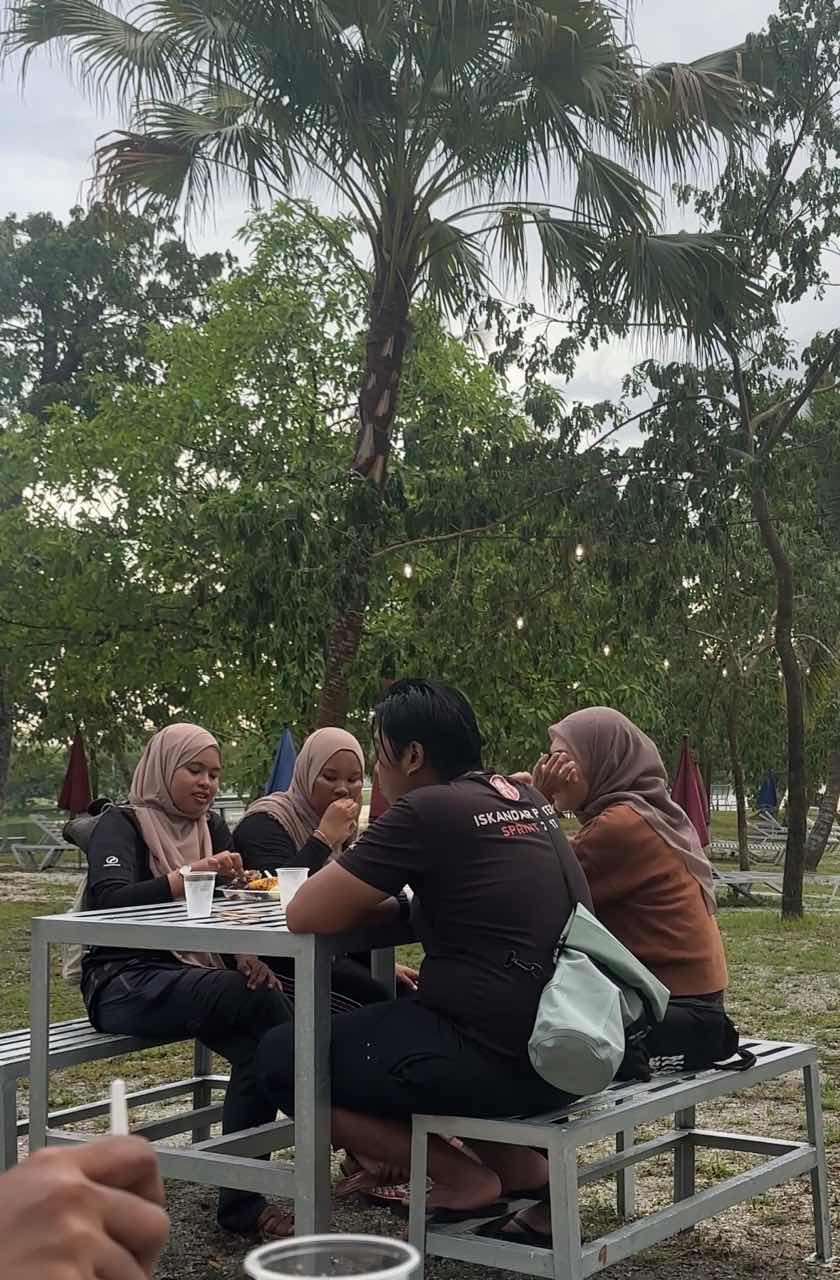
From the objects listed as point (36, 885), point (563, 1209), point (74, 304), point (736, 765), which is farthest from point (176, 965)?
point (74, 304)

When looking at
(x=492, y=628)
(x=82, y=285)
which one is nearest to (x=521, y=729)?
(x=492, y=628)

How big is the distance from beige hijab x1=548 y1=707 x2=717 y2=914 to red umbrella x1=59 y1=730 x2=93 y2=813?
12823 millimetres

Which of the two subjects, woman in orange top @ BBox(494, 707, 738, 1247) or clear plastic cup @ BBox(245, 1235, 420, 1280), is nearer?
clear plastic cup @ BBox(245, 1235, 420, 1280)

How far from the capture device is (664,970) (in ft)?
13.3

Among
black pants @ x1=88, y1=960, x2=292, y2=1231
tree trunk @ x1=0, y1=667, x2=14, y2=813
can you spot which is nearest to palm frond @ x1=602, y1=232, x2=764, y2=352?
black pants @ x1=88, y1=960, x2=292, y2=1231

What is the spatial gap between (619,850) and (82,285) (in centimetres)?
2916

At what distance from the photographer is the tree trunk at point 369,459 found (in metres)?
11.1

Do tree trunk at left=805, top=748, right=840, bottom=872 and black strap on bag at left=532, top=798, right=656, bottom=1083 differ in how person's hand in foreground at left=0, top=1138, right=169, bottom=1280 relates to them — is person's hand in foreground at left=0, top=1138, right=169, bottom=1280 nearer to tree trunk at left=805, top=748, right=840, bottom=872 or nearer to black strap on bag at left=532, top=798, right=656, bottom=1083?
black strap on bag at left=532, top=798, right=656, bottom=1083

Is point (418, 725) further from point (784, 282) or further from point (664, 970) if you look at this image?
point (784, 282)

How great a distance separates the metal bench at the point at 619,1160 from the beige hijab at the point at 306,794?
1.48 meters

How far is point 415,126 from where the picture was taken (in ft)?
35.4

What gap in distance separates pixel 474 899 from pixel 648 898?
862 mm

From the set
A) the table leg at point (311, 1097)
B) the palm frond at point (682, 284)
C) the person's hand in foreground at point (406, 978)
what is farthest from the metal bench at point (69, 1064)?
the palm frond at point (682, 284)

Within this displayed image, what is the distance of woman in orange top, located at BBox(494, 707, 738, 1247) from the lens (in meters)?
3.98
